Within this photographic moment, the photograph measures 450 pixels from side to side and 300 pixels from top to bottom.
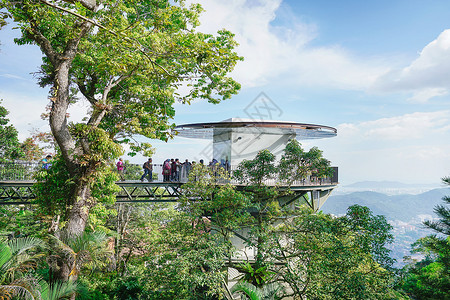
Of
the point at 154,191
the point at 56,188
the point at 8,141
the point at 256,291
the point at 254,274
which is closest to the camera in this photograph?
the point at 256,291

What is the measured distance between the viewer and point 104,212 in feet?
33.7

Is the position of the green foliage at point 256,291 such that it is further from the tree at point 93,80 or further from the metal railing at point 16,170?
the metal railing at point 16,170

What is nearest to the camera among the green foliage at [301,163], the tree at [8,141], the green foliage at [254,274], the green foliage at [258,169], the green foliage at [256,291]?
the green foliage at [256,291]

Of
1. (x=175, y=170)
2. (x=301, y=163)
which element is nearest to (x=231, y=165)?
(x=175, y=170)

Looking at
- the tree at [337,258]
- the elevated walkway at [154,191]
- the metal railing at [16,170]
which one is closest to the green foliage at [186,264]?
the tree at [337,258]

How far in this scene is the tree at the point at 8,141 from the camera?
18.3m

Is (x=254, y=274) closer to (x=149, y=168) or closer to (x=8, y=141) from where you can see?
(x=149, y=168)

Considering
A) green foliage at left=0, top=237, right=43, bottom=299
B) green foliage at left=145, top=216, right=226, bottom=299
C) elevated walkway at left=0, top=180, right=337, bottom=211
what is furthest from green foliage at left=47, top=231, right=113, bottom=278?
elevated walkway at left=0, top=180, right=337, bottom=211

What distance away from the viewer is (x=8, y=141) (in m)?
18.5

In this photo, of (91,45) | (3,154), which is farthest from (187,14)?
(3,154)

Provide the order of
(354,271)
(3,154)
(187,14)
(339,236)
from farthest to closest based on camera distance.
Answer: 1. (3,154)
2. (187,14)
3. (339,236)
4. (354,271)

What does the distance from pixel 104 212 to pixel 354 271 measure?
8836mm

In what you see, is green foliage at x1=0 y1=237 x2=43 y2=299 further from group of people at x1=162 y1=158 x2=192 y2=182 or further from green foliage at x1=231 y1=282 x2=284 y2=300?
group of people at x1=162 y1=158 x2=192 y2=182

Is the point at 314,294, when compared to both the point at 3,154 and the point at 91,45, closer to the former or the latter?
the point at 91,45
